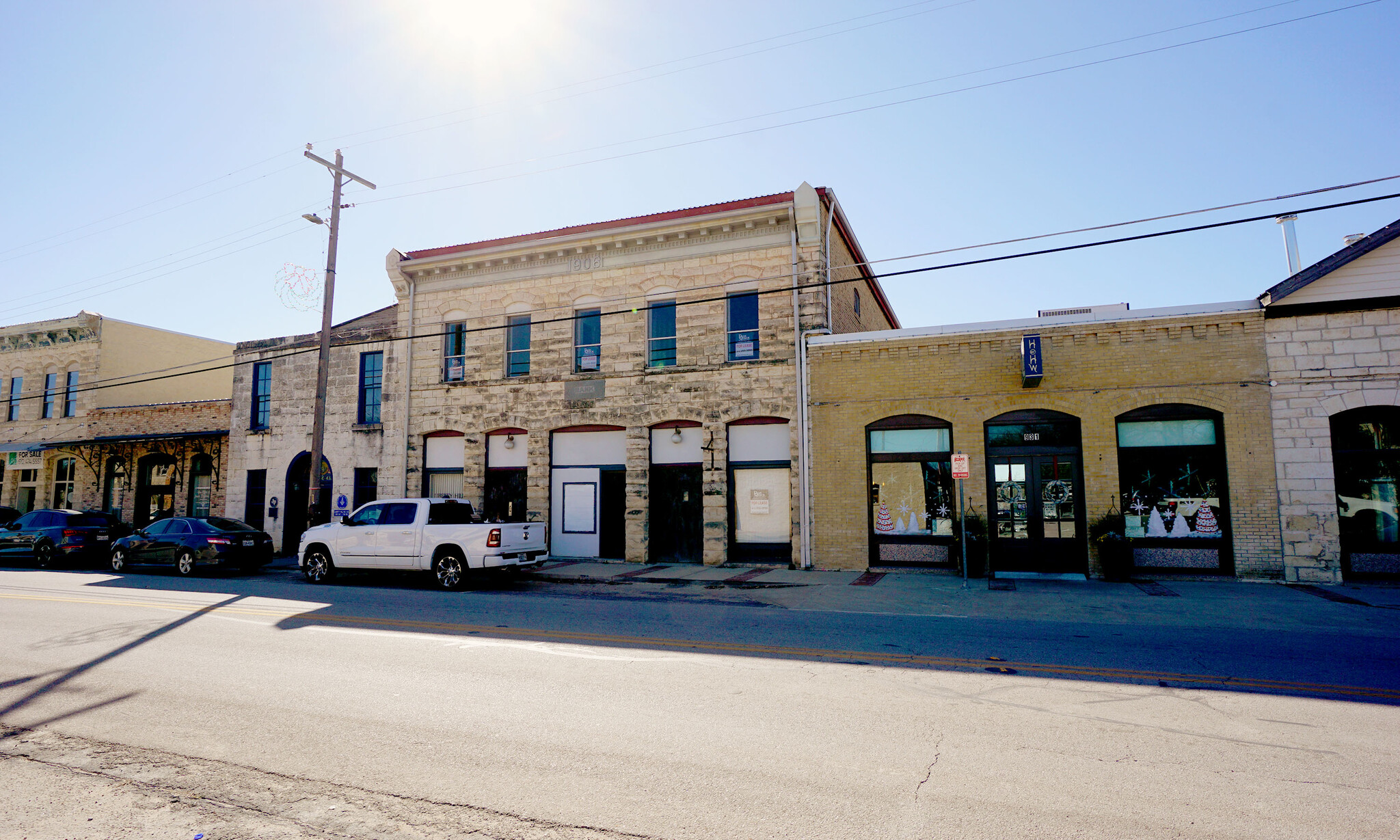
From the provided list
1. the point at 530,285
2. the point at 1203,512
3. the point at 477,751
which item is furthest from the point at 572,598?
the point at 1203,512

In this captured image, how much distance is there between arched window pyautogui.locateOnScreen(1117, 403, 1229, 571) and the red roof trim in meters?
9.31

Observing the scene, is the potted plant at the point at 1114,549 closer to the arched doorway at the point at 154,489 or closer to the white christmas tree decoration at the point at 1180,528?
the white christmas tree decoration at the point at 1180,528

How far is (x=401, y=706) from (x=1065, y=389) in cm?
1393

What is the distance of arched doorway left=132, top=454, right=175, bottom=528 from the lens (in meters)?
25.4

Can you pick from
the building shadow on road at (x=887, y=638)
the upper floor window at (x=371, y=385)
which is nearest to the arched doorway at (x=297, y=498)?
the upper floor window at (x=371, y=385)

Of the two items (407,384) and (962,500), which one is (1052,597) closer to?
(962,500)

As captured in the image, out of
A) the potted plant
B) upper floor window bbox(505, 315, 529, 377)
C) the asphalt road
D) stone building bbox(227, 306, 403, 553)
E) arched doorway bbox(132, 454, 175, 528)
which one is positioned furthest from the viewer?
arched doorway bbox(132, 454, 175, 528)

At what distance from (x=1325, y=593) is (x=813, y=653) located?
10338 millimetres

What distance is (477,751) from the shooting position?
4.93 metres

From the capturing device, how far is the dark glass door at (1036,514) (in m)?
14.9

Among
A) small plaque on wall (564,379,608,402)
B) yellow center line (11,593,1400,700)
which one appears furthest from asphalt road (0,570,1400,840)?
small plaque on wall (564,379,608,402)

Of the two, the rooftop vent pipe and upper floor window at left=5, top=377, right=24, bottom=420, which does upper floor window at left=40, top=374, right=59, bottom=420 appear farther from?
the rooftop vent pipe

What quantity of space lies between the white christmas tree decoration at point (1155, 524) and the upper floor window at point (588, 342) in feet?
42.8

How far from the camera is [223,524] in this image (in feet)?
59.4
